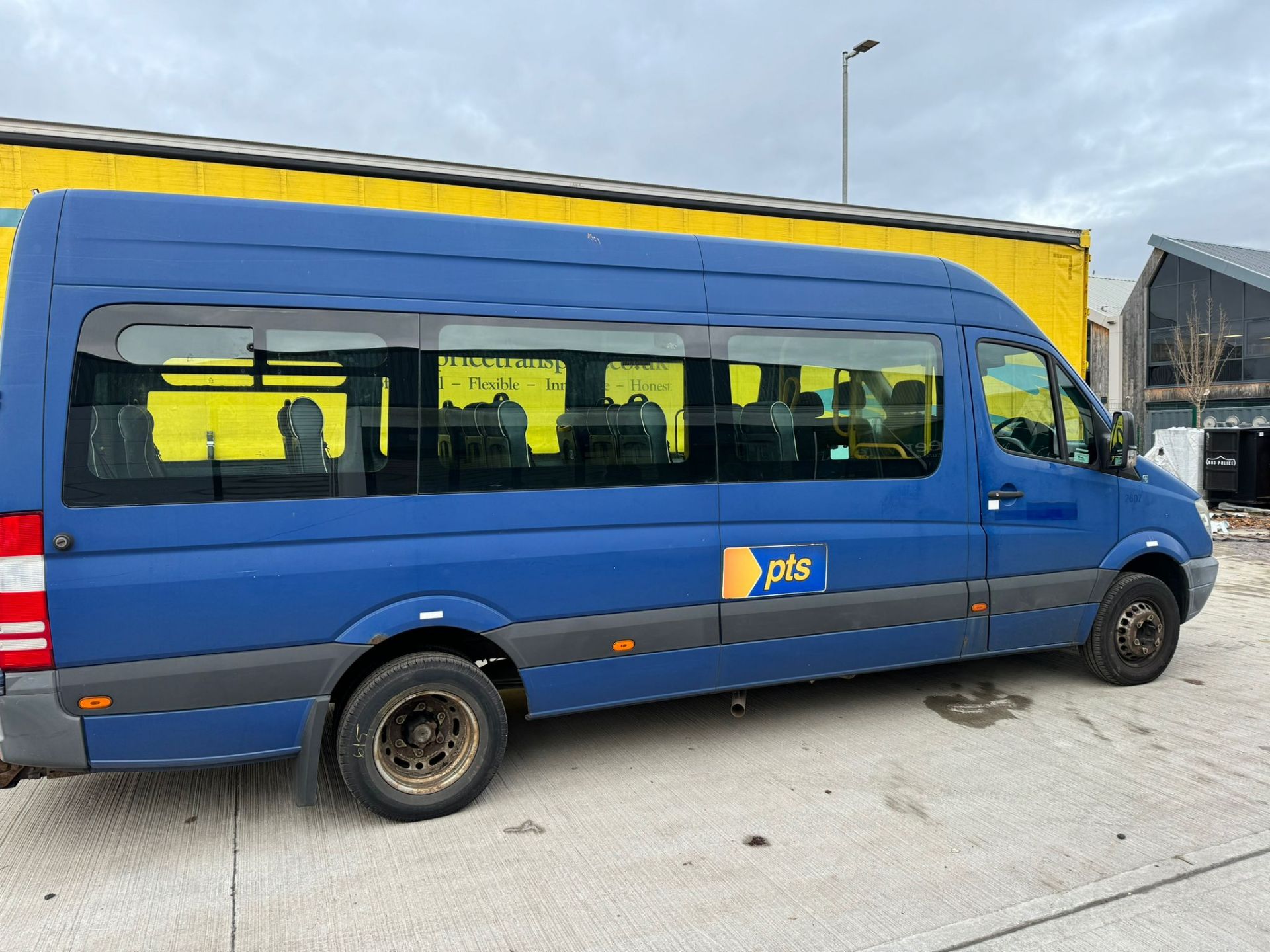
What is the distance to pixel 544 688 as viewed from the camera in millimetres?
3916

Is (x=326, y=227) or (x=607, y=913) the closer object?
(x=607, y=913)

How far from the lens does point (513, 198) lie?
7.36 meters

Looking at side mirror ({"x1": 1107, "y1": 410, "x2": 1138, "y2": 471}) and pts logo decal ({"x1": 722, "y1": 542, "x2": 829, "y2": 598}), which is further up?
side mirror ({"x1": 1107, "y1": 410, "x2": 1138, "y2": 471})

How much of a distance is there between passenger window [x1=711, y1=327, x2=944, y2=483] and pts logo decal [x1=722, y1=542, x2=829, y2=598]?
0.37 m

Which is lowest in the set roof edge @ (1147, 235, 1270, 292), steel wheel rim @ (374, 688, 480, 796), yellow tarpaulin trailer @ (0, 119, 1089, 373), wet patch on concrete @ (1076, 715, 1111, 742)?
wet patch on concrete @ (1076, 715, 1111, 742)

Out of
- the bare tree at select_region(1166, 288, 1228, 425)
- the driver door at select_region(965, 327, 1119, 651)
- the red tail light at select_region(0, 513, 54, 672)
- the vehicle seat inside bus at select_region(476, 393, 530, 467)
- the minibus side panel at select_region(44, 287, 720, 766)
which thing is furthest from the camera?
the bare tree at select_region(1166, 288, 1228, 425)

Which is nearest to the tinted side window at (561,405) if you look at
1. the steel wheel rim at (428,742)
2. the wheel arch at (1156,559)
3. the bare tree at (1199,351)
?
the steel wheel rim at (428,742)

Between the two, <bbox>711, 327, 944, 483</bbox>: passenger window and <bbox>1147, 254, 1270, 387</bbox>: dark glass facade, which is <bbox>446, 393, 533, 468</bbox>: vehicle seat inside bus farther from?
<bbox>1147, 254, 1270, 387</bbox>: dark glass facade

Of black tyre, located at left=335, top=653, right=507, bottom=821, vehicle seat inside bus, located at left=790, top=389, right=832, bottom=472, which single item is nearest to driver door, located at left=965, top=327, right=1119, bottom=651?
vehicle seat inside bus, located at left=790, top=389, right=832, bottom=472

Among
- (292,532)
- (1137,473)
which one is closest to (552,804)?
(292,532)

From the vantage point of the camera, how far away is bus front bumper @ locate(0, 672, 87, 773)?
3109mm

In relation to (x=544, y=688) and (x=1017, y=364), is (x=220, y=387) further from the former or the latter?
(x=1017, y=364)

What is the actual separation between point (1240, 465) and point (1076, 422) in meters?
12.3

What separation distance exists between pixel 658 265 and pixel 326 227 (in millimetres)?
1550
